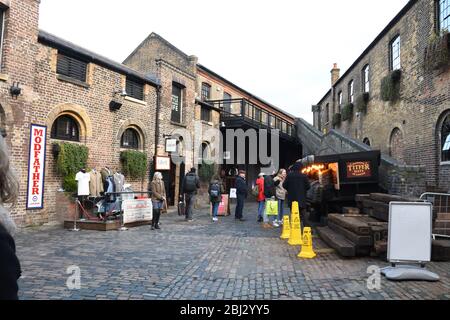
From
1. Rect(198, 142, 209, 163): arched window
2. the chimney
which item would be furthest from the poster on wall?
the chimney

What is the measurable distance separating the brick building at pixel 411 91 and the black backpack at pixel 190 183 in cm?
671

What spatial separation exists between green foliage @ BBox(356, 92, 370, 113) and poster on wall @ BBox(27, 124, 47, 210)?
16100 mm

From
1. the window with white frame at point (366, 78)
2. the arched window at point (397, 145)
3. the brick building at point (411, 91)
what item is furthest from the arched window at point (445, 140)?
the window with white frame at point (366, 78)

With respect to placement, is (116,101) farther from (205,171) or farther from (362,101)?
(362,101)

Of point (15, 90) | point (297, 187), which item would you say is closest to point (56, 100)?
point (15, 90)

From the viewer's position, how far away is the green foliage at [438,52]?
10.9m

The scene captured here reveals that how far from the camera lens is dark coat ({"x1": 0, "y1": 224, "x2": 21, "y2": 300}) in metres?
1.31

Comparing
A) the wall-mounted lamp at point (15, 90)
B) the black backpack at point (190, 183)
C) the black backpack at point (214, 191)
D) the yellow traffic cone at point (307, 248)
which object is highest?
the wall-mounted lamp at point (15, 90)

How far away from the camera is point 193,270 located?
5.75 m

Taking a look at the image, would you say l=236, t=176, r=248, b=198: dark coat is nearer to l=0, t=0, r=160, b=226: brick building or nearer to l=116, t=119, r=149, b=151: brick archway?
l=0, t=0, r=160, b=226: brick building

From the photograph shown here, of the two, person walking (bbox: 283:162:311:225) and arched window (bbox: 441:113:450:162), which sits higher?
arched window (bbox: 441:113:450:162)

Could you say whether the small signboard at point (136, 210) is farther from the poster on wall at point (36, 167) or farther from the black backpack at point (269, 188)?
the black backpack at point (269, 188)

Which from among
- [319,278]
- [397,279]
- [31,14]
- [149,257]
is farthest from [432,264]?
[31,14]

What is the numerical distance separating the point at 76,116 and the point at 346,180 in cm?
898
